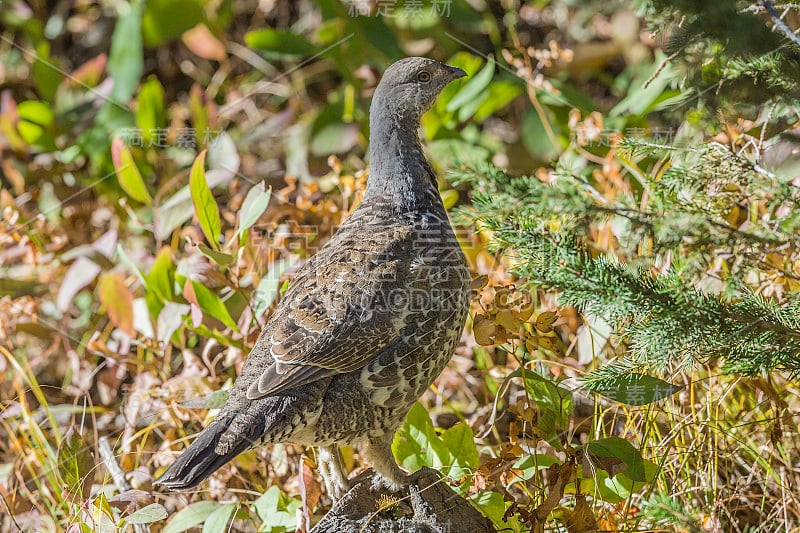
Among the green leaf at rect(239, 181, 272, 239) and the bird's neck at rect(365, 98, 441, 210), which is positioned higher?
the bird's neck at rect(365, 98, 441, 210)

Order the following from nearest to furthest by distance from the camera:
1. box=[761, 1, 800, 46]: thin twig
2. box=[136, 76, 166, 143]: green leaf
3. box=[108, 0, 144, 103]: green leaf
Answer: box=[761, 1, 800, 46]: thin twig, box=[136, 76, 166, 143]: green leaf, box=[108, 0, 144, 103]: green leaf

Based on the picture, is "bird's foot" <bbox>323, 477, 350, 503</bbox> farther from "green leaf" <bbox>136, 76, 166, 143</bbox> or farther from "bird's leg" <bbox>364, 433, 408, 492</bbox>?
"green leaf" <bbox>136, 76, 166, 143</bbox>

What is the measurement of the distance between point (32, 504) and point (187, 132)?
214cm

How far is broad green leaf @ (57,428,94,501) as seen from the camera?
2586 millimetres

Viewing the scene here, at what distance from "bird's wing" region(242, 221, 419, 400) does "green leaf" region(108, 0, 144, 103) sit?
2.73 m

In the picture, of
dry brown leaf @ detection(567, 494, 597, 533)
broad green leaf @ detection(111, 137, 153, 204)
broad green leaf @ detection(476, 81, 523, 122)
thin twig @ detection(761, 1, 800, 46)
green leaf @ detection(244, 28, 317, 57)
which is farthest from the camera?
green leaf @ detection(244, 28, 317, 57)

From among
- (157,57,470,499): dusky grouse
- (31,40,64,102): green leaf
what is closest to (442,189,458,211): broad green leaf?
(157,57,470,499): dusky grouse

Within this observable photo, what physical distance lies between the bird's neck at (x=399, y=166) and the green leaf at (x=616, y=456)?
2.89ft

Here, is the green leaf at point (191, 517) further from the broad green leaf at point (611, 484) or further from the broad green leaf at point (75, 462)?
the broad green leaf at point (611, 484)

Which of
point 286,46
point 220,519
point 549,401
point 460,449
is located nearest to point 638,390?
point 549,401

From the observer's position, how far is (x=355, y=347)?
2.26 m

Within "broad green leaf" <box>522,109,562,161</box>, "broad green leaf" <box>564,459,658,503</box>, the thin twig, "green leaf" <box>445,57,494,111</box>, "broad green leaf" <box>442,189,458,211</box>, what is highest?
the thin twig

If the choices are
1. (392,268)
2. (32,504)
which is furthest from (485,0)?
(32,504)

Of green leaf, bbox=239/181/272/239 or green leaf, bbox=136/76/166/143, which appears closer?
green leaf, bbox=239/181/272/239
